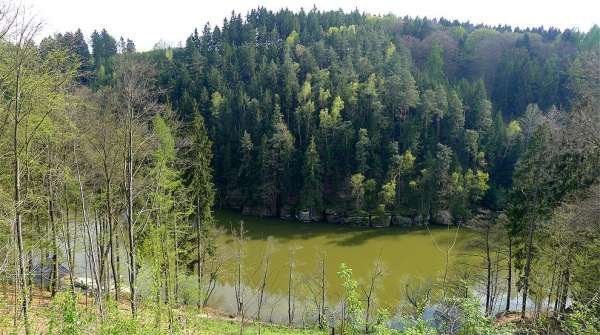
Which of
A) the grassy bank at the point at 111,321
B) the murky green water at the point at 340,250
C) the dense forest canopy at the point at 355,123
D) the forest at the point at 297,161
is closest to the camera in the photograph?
the grassy bank at the point at 111,321

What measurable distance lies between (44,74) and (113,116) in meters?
5.05

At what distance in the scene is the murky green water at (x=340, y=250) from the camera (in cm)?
3017

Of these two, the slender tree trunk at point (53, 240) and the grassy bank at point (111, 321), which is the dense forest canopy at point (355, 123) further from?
the grassy bank at point (111, 321)

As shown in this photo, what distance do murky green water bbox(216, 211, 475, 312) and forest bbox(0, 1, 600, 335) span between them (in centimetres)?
186

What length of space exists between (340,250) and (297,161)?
17.7 m

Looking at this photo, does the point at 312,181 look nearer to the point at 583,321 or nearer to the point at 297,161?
the point at 297,161

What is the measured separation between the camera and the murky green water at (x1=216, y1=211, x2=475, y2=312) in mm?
30172

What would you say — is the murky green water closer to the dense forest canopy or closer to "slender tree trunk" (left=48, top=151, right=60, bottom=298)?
the dense forest canopy

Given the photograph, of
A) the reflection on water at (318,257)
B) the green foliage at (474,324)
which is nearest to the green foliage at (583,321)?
the green foliage at (474,324)

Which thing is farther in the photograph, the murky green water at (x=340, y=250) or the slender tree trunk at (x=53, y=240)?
the murky green water at (x=340, y=250)

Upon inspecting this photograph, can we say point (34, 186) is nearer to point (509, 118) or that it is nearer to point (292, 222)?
point (292, 222)

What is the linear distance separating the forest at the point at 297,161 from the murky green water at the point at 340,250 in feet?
6.11

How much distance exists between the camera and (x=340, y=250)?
130 ft

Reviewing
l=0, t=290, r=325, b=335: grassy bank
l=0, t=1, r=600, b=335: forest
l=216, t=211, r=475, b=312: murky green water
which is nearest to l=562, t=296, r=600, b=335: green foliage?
l=0, t=1, r=600, b=335: forest
